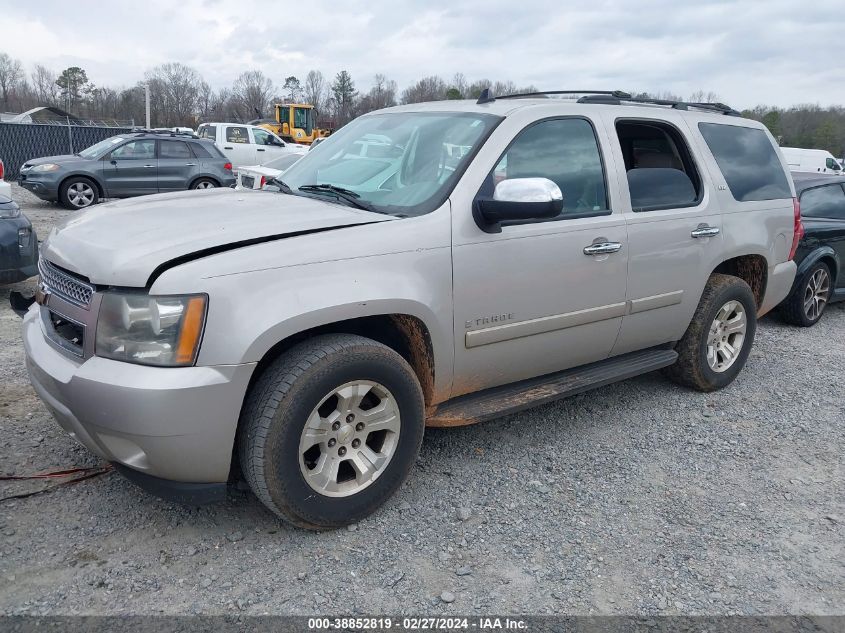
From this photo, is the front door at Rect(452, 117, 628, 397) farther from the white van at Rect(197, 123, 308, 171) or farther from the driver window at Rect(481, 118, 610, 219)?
the white van at Rect(197, 123, 308, 171)

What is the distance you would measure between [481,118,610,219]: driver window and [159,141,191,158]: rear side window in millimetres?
12684

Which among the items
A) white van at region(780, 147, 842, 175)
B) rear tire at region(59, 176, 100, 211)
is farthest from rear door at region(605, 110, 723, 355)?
white van at region(780, 147, 842, 175)

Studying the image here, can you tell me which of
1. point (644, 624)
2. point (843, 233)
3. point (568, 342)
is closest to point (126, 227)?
point (568, 342)

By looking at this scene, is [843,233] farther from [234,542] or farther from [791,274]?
[234,542]

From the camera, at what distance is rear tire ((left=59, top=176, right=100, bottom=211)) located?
44.8 ft

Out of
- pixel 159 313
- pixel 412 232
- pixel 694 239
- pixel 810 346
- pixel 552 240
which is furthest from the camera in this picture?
pixel 810 346

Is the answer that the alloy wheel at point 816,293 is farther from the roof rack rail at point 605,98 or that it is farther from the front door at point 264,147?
the front door at point 264,147

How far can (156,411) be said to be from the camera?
2.46 m

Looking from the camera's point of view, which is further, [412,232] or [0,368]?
[0,368]

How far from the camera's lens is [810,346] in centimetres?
633

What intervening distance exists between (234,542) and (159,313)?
A: 1074 mm

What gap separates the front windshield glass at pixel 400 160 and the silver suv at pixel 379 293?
0.02 m

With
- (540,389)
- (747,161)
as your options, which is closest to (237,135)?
(747,161)

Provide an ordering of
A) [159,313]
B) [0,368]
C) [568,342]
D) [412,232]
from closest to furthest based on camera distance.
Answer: [159,313]
[412,232]
[568,342]
[0,368]
